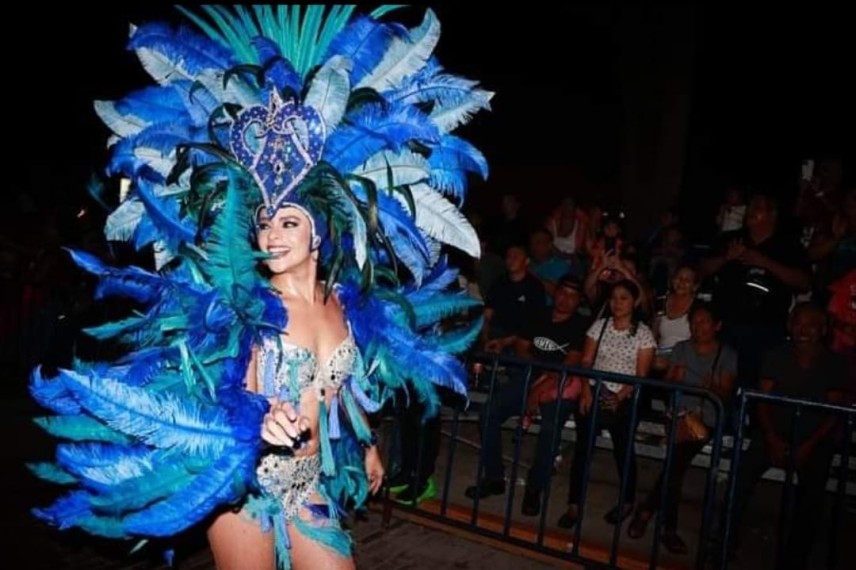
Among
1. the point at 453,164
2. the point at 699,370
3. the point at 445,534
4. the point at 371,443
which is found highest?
the point at 453,164

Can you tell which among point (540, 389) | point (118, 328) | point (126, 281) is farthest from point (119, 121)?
point (540, 389)

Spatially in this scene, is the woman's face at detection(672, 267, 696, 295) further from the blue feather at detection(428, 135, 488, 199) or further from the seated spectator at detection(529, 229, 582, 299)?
the blue feather at detection(428, 135, 488, 199)

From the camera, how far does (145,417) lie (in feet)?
7.33

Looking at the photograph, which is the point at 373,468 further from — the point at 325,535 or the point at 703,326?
the point at 703,326

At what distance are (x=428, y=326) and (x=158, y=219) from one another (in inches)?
52.2

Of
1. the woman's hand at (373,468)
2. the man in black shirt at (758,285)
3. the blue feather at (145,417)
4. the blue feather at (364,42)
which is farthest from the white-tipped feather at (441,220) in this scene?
the man in black shirt at (758,285)

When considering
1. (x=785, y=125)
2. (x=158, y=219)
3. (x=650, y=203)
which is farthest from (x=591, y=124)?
(x=158, y=219)

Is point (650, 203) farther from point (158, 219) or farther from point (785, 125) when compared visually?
point (158, 219)

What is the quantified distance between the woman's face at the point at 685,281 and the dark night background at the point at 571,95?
4464 millimetres

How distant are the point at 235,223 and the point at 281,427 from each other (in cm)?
70

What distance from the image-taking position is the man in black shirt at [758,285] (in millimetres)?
5934

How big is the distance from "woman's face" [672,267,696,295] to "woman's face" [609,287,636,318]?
0.82 metres

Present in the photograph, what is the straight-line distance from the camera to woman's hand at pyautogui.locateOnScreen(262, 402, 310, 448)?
229cm

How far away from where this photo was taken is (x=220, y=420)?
228cm
